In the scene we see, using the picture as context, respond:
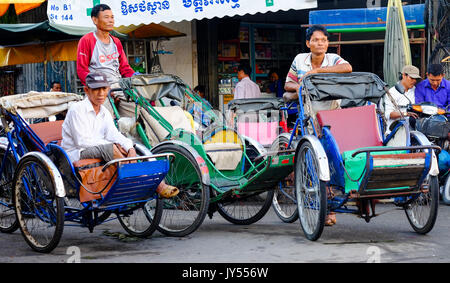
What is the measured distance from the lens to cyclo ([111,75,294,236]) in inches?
255

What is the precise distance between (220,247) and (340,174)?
126 cm

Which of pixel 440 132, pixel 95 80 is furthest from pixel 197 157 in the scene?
pixel 440 132

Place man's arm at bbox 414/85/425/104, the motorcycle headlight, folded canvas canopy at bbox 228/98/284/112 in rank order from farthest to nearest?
folded canvas canopy at bbox 228/98/284/112 → man's arm at bbox 414/85/425/104 → the motorcycle headlight

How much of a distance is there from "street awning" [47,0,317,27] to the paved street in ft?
16.3

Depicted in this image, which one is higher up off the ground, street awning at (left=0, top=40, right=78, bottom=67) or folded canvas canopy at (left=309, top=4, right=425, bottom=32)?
folded canvas canopy at (left=309, top=4, right=425, bottom=32)

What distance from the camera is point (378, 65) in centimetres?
1345

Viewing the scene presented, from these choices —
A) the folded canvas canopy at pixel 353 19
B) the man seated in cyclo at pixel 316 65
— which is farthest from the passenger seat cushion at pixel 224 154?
the folded canvas canopy at pixel 353 19

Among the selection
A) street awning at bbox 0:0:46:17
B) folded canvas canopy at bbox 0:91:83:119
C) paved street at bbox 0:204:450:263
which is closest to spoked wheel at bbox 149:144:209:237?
paved street at bbox 0:204:450:263

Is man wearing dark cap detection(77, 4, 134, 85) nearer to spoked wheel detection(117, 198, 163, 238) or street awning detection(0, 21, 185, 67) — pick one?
spoked wheel detection(117, 198, 163, 238)

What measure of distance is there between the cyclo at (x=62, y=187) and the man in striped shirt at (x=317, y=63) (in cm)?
178

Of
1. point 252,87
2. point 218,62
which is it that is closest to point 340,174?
point 252,87

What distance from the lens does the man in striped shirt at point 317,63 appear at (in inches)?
267

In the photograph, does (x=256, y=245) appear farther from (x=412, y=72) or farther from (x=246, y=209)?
(x=412, y=72)
